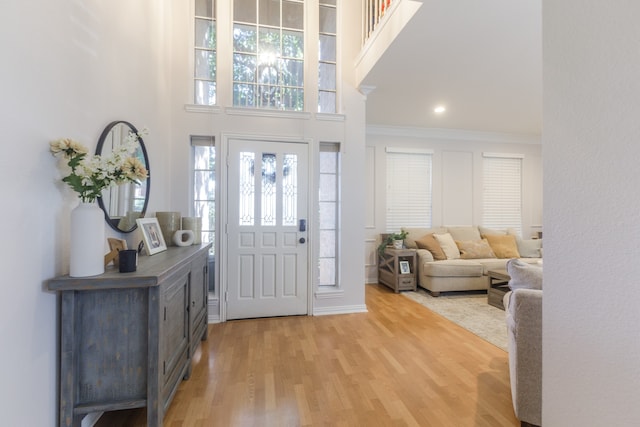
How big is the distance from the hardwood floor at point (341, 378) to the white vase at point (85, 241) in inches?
39.9

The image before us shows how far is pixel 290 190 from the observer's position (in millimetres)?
3311

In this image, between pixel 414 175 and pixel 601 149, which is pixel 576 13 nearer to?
pixel 601 149

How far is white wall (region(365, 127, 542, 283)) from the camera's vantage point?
4922 millimetres

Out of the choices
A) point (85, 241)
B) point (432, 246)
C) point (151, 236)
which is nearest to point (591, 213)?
point (85, 241)

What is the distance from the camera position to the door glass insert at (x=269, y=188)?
3.26 metres

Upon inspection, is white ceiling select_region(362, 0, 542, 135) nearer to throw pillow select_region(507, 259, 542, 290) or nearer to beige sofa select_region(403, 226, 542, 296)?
throw pillow select_region(507, 259, 542, 290)

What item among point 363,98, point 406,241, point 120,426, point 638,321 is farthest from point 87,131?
point 406,241

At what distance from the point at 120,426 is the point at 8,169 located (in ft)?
4.91

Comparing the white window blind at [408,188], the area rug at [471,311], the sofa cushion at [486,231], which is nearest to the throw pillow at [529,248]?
the sofa cushion at [486,231]

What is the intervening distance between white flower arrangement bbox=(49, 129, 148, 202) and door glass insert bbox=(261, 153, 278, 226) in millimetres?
1795

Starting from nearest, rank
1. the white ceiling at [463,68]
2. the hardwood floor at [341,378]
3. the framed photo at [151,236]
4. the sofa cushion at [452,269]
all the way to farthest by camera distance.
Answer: the hardwood floor at [341,378]
the framed photo at [151,236]
the white ceiling at [463,68]
the sofa cushion at [452,269]

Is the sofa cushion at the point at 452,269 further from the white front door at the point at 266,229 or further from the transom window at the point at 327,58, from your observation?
the transom window at the point at 327,58

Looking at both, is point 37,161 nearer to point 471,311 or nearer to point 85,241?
point 85,241

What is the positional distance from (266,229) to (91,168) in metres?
2.01
